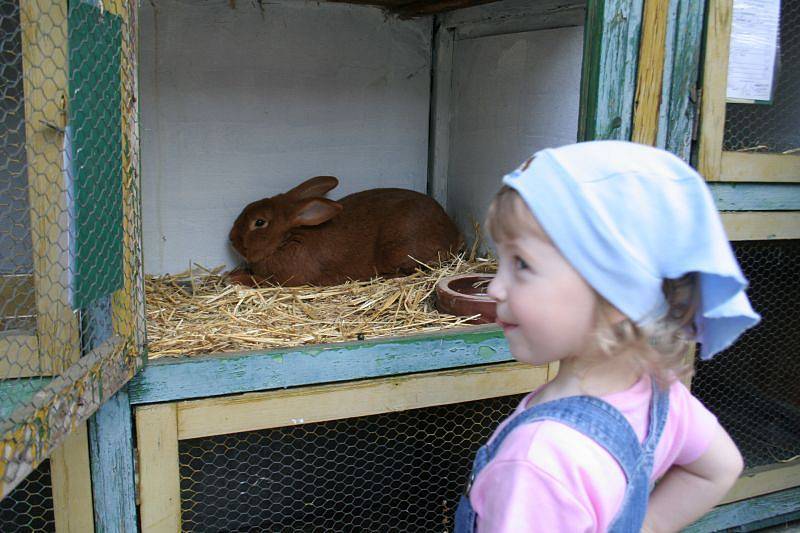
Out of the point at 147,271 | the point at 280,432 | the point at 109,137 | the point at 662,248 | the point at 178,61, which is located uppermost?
the point at 178,61

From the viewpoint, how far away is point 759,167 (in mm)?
2229

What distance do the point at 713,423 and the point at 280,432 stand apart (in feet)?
6.52

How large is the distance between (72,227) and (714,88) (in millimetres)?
1772

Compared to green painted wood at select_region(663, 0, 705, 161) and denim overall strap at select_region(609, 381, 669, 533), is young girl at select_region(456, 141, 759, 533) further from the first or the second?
Result: green painted wood at select_region(663, 0, 705, 161)

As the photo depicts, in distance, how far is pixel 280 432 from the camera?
2867 mm

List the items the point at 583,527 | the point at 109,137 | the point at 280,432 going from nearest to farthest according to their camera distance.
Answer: the point at 583,527
the point at 109,137
the point at 280,432

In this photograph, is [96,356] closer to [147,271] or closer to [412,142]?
[147,271]

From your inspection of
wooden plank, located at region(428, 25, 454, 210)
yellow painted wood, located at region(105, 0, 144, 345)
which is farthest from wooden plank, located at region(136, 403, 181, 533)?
wooden plank, located at region(428, 25, 454, 210)

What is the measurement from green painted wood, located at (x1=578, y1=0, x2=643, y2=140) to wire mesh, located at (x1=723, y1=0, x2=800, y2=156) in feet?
1.19

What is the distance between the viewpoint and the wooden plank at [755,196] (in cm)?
221

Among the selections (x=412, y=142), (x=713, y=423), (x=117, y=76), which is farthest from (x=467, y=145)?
(x=713, y=423)

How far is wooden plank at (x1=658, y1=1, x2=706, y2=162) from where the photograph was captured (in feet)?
6.80

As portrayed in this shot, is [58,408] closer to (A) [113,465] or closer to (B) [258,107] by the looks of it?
(A) [113,465]

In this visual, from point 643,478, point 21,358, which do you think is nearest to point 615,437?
point 643,478
